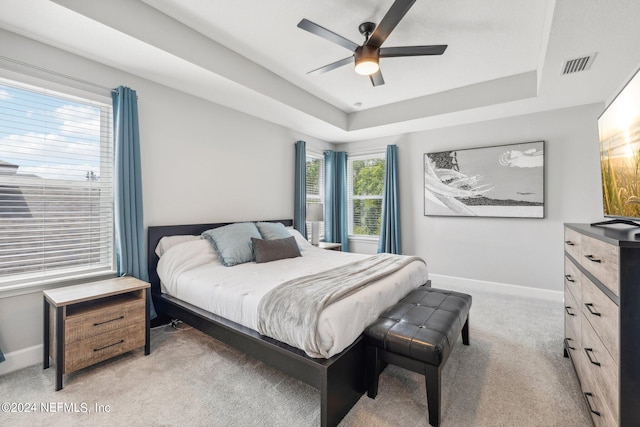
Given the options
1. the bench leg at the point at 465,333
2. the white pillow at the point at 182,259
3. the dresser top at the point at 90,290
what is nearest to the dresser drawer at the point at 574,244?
the bench leg at the point at 465,333

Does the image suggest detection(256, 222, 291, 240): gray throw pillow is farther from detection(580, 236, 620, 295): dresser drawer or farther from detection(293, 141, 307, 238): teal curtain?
detection(580, 236, 620, 295): dresser drawer

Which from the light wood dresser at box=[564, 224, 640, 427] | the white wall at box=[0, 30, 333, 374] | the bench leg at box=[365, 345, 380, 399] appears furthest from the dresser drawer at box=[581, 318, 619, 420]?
the white wall at box=[0, 30, 333, 374]

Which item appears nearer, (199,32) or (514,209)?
(199,32)

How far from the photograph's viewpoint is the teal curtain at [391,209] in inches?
190

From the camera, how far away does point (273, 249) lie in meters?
3.10

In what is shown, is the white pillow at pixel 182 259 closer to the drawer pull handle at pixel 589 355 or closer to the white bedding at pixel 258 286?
the white bedding at pixel 258 286

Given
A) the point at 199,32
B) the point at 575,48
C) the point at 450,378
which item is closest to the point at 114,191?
the point at 199,32

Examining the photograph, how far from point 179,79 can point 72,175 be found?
1.30 metres

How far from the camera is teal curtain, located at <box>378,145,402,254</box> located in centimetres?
483

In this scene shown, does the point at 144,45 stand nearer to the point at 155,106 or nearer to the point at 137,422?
the point at 155,106

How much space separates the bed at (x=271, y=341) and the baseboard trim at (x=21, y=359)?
0.86m

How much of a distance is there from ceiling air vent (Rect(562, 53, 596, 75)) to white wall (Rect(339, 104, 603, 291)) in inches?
48.8

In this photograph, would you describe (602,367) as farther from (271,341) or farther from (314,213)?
(314,213)

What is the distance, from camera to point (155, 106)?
2955 millimetres
